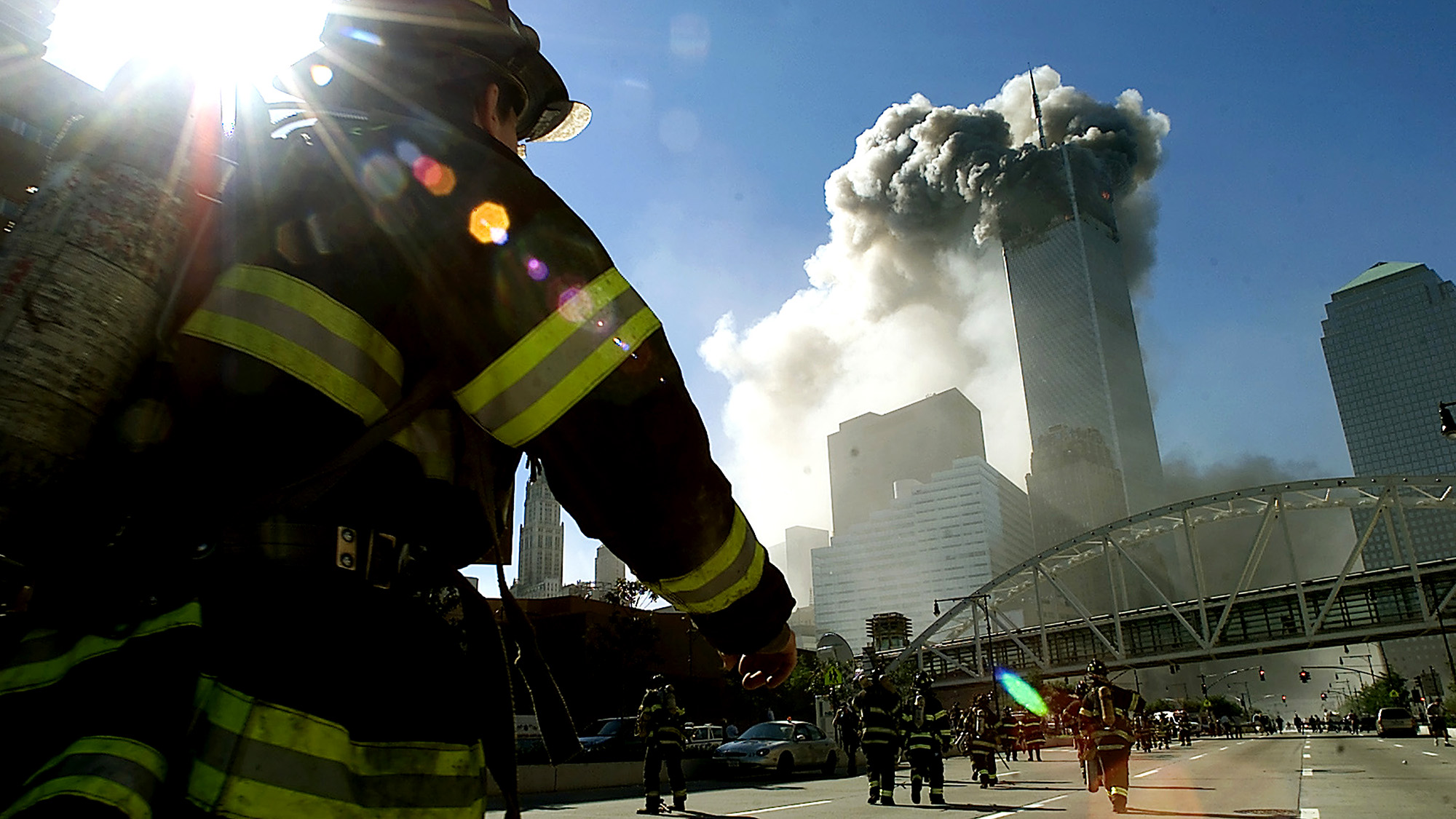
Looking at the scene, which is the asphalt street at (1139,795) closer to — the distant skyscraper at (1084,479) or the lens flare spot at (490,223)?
the lens flare spot at (490,223)

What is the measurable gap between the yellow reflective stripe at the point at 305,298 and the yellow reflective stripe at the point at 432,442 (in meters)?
0.12

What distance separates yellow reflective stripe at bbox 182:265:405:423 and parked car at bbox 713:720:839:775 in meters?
19.0

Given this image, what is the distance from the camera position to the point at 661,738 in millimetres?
11898

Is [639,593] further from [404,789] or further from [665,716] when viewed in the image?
[404,789]

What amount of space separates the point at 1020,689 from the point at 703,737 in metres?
51.2

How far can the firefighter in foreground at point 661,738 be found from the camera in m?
11.4

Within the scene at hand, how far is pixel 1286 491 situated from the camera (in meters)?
67.7

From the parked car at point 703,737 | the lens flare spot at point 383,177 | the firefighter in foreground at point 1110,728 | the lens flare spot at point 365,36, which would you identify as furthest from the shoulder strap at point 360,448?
the parked car at point 703,737

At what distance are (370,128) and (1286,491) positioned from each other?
257 feet

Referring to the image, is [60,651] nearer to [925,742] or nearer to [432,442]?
[432,442]

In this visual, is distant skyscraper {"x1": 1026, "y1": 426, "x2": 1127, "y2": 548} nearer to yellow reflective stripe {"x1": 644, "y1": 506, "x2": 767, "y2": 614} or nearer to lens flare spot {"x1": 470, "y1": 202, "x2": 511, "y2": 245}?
yellow reflective stripe {"x1": 644, "y1": 506, "x2": 767, "y2": 614}

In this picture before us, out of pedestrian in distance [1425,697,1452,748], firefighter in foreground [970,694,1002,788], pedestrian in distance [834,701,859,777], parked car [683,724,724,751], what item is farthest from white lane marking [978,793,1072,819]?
pedestrian in distance [1425,697,1452,748]

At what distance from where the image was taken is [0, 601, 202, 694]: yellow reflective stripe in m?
1.11

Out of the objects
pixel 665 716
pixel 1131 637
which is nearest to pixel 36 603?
pixel 665 716
